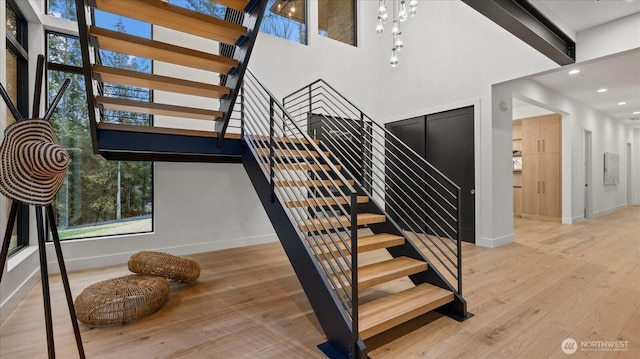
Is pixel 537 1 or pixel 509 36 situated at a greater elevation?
pixel 509 36

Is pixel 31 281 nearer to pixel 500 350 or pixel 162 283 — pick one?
pixel 162 283

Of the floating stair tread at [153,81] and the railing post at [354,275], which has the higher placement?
the floating stair tread at [153,81]

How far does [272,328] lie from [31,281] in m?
2.85

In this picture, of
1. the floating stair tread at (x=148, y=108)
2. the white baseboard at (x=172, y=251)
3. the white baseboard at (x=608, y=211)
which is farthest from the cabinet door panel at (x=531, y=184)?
the floating stair tread at (x=148, y=108)

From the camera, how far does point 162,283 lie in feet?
8.84

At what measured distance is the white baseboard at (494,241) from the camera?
464 centimetres

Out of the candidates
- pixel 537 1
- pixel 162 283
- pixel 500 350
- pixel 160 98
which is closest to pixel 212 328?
pixel 162 283

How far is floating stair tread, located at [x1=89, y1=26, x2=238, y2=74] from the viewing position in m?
2.14

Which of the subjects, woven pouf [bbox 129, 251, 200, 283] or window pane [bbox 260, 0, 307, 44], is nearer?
woven pouf [bbox 129, 251, 200, 283]

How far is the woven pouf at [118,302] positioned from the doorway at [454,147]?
4.56 meters

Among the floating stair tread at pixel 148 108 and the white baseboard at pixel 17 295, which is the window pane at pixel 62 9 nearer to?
the floating stair tread at pixel 148 108

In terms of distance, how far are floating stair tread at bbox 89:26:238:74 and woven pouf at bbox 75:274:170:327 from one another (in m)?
1.95

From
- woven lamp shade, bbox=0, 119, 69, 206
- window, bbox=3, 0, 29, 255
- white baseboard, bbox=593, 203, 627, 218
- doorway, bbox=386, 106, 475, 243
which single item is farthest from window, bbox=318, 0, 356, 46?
white baseboard, bbox=593, 203, 627, 218

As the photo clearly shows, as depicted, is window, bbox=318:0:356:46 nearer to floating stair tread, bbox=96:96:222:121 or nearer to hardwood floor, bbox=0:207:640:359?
floating stair tread, bbox=96:96:222:121
